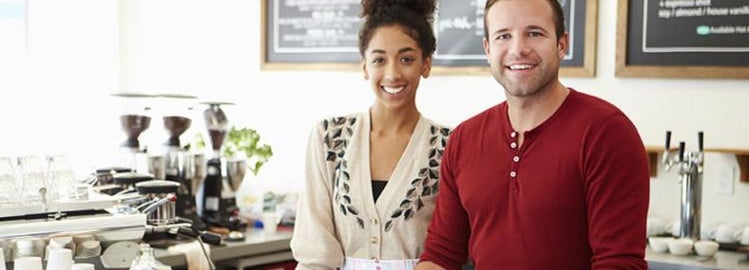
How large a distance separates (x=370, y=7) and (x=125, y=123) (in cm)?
160

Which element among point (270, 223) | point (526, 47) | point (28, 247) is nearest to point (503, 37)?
point (526, 47)

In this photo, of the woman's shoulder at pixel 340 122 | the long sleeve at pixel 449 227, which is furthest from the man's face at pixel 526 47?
the woman's shoulder at pixel 340 122

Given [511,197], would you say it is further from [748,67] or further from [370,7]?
[748,67]

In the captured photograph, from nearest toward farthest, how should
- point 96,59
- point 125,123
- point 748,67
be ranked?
point 748,67
point 125,123
point 96,59

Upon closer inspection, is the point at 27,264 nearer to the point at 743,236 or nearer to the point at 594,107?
the point at 594,107

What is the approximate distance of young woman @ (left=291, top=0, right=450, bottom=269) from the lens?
7.20 feet

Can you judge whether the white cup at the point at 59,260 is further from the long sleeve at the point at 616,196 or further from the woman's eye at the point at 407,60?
the long sleeve at the point at 616,196

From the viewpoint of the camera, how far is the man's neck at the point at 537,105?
1.81 m

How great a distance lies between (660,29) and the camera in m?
3.24

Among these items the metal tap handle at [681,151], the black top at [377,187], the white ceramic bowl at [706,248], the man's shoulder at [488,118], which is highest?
the man's shoulder at [488,118]

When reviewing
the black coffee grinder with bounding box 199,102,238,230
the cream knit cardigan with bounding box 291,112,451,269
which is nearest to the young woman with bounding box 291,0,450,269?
the cream knit cardigan with bounding box 291,112,451,269

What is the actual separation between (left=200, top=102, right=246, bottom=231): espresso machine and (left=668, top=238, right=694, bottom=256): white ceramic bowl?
1.59m

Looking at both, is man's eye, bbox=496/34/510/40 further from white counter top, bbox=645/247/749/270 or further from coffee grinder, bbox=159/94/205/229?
coffee grinder, bbox=159/94/205/229

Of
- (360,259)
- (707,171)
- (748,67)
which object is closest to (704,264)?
(707,171)
